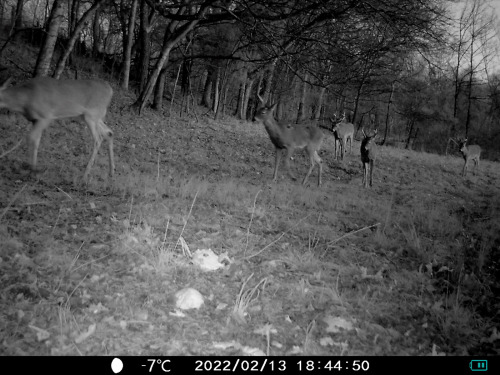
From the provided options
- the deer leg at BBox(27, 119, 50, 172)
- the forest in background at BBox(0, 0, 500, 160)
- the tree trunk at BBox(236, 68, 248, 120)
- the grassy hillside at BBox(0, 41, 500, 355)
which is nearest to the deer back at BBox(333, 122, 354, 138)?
the forest in background at BBox(0, 0, 500, 160)

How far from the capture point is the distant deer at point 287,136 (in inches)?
415

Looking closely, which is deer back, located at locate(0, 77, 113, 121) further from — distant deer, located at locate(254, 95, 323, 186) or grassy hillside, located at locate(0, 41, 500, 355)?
distant deer, located at locate(254, 95, 323, 186)

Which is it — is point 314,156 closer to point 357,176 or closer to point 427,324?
point 357,176

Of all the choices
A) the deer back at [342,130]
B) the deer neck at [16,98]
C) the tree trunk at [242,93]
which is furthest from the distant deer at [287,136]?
the tree trunk at [242,93]

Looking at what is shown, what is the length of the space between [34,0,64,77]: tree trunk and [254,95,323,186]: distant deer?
506 centimetres

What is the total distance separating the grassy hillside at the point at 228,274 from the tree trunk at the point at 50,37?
149 inches

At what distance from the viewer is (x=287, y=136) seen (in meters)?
10.8

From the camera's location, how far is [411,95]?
3472 cm
